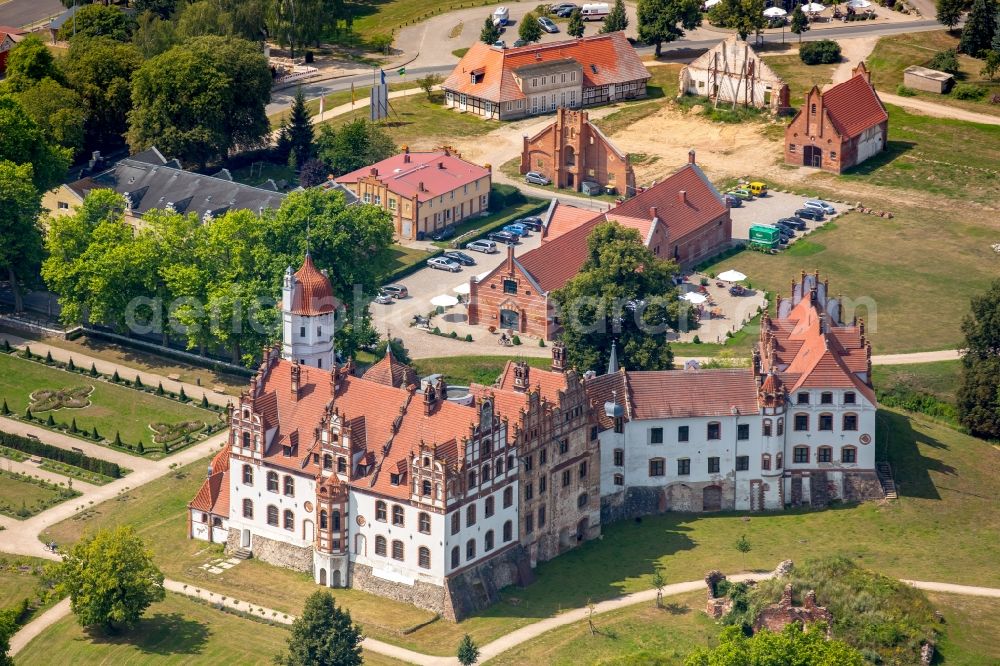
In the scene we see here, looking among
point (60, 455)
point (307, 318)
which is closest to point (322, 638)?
point (307, 318)

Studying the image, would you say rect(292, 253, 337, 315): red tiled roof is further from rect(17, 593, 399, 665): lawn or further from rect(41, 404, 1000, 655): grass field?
rect(17, 593, 399, 665): lawn

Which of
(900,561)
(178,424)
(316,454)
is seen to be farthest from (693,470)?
(178,424)

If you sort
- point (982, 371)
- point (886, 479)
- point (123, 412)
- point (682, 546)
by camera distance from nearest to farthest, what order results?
point (682, 546) < point (886, 479) < point (982, 371) < point (123, 412)

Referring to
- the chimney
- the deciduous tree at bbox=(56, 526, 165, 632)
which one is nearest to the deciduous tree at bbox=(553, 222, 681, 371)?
the chimney

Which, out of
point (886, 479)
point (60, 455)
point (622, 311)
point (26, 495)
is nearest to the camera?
point (886, 479)

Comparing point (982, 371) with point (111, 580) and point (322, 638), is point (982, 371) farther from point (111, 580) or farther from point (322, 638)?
point (111, 580)

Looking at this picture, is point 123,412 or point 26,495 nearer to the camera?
point 26,495

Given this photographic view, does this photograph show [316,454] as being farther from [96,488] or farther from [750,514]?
[750,514]
